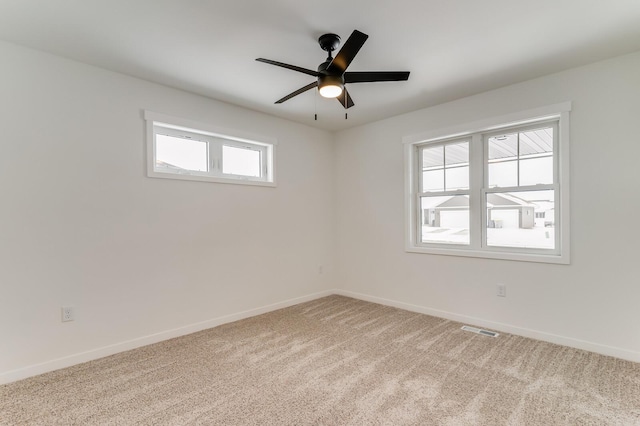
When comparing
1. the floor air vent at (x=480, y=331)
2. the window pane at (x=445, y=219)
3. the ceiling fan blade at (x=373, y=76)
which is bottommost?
the floor air vent at (x=480, y=331)

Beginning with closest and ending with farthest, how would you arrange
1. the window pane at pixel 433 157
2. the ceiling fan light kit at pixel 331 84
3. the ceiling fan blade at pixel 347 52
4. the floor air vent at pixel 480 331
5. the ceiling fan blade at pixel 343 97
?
1. the ceiling fan blade at pixel 347 52
2. the ceiling fan light kit at pixel 331 84
3. the ceiling fan blade at pixel 343 97
4. the floor air vent at pixel 480 331
5. the window pane at pixel 433 157

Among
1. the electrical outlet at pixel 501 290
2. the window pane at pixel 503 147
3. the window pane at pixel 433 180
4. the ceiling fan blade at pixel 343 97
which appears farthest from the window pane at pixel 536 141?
the ceiling fan blade at pixel 343 97

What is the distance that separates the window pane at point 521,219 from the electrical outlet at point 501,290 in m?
0.44

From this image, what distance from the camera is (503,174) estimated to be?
3.42 meters

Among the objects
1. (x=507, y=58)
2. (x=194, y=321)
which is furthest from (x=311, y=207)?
(x=507, y=58)

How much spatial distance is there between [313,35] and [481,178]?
7.93ft

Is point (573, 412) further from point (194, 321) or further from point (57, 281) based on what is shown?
point (57, 281)

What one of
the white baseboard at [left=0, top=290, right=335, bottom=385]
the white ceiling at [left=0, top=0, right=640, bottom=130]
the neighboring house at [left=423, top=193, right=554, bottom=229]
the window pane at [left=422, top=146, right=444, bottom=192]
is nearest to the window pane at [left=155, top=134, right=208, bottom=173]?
the white ceiling at [left=0, top=0, right=640, bottom=130]

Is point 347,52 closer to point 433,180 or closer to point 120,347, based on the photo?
point 433,180

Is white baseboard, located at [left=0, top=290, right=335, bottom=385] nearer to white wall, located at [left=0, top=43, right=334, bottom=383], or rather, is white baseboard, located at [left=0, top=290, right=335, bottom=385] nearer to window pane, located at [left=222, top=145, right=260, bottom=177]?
white wall, located at [left=0, top=43, right=334, bottom=383]

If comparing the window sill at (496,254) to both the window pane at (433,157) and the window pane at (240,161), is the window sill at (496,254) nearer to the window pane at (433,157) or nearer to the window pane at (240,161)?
the window pane at (433,157)

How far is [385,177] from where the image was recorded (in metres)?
4.28

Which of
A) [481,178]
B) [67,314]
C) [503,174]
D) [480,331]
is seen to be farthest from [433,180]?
[67,314]

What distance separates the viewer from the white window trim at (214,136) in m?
3.06
